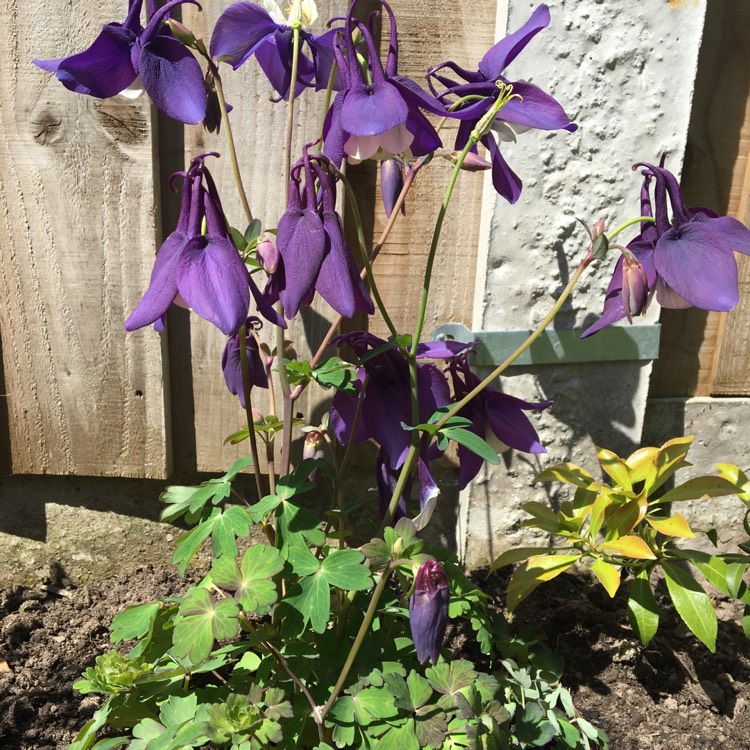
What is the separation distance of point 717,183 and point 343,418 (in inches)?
45.9

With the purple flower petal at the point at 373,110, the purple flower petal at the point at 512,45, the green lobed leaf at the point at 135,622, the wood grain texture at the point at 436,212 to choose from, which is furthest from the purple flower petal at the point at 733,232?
the green lobed leaf at the point at 135,622

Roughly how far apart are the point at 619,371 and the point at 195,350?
1.01 m

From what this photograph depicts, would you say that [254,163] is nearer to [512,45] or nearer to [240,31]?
[240,31]

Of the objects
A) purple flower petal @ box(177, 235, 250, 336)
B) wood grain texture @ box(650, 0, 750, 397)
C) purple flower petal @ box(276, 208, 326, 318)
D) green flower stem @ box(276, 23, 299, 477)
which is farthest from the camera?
wood grain texture @ box(650, 0, 750, 397)

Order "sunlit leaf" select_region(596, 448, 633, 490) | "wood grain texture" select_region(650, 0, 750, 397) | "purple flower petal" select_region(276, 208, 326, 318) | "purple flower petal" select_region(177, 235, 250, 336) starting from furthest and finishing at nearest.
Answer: "wood grain texture" select_region(650, 0, 750, 397) → "sunlit leaf" select_region(596, 448, 633, 490) → "purple flower petal" select_region(276, 208, 326, 318) → "purple flower petal" select_region(177, 235, 250, 336)

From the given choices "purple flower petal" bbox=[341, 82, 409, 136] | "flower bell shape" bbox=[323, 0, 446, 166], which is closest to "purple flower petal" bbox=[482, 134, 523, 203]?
"flower bell shape" bbox=[323, 0, 446, 166]

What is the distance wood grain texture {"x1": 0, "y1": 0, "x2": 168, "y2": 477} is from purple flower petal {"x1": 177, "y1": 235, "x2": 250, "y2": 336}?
74cm

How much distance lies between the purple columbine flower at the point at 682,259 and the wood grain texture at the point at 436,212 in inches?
23.0

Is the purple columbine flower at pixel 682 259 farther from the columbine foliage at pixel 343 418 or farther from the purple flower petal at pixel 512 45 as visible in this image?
the purple flower petal at pixel 512 45

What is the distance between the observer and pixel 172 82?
0.90 meters

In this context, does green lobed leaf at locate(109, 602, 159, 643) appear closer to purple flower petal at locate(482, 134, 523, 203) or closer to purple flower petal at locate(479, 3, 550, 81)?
purple flower petal at locate(482, 134, 523, 203)

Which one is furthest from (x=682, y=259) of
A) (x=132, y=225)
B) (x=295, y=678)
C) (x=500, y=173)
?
(x=132, y=225)

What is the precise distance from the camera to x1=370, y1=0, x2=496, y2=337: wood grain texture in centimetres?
156

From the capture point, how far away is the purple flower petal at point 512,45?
101 cm
